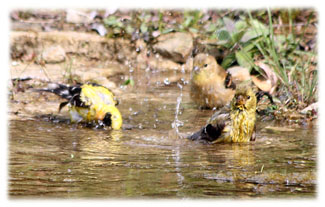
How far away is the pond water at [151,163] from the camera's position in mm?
3865

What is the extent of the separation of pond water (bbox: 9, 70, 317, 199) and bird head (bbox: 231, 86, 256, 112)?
369 mm

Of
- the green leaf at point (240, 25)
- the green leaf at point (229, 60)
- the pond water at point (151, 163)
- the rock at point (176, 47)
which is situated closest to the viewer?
the pond water at point (151, 163)

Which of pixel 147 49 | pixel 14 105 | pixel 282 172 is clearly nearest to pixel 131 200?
pixel 282 172

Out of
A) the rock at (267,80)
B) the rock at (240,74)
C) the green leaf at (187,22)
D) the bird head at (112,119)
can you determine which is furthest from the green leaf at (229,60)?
the bird head at (112,119)

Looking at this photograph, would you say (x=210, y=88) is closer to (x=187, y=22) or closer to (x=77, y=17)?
(x=187, y=22)

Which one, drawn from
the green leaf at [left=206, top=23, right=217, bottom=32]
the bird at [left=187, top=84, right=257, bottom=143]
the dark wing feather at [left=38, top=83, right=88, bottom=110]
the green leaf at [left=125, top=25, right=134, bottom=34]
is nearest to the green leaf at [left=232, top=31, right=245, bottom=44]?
the green leaf at [left=206, top=23, right=217, bottom=32]

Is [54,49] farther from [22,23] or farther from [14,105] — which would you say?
[14,105]

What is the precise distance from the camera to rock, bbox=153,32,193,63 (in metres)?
10.7

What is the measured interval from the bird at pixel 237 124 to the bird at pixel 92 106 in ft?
3.92

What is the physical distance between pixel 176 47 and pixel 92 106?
166 inches

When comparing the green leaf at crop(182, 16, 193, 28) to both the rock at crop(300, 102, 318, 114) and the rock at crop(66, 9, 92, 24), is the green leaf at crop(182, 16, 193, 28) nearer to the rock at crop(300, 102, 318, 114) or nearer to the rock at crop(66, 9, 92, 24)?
the rock at crop(66, 9, 92, 24)

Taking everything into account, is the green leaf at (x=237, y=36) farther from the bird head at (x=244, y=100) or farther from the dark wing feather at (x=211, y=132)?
the dark wing feather at (x=211, y=132)

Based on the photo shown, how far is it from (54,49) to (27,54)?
55 centimetres

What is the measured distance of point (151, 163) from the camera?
4.72m
